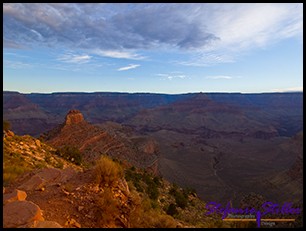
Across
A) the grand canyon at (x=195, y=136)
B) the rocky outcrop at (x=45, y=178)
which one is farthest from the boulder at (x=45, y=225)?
the grand canyon at (x=195, y=136)

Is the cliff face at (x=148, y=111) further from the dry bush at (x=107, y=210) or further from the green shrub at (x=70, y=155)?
the dry bush at (x=107, y=210)

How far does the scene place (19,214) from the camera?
21.7 feet

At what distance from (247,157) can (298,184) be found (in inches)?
1341

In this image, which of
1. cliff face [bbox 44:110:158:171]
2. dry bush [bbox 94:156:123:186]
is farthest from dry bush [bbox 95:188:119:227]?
cliff face [bbox 44:110:158:171]

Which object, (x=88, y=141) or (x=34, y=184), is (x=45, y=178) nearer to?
(x=34, y=184)

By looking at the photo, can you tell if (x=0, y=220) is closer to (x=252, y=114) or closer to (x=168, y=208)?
(x=168, y=208)

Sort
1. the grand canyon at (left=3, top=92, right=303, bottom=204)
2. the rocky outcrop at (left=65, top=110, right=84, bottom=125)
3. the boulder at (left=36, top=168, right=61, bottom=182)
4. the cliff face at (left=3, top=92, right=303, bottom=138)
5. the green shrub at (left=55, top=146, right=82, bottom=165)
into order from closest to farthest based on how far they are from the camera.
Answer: the boulder at (left=36, top=168, right=61, bottom=182)
the green shrub at (left=55, top=146, right=82, bottom=165)
the rocky outcrop at (left=65, top=110, right=84, bottom=125)
the grand canyon at (left=3, top=92, right=303, bottom=204)
the cliff face at (left=3, top=92, right=303, bottom=138)

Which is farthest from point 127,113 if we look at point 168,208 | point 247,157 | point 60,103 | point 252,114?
point 168,208

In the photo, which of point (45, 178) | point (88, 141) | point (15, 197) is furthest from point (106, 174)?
point (88, 141)

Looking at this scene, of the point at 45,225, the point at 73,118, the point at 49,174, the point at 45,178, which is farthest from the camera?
the point at 73,118

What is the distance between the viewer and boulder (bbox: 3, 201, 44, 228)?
6.39m

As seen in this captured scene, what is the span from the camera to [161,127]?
127688 millimetres

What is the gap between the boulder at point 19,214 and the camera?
6.39 metres

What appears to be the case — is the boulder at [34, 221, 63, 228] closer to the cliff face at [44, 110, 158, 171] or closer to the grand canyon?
the grand canyon
